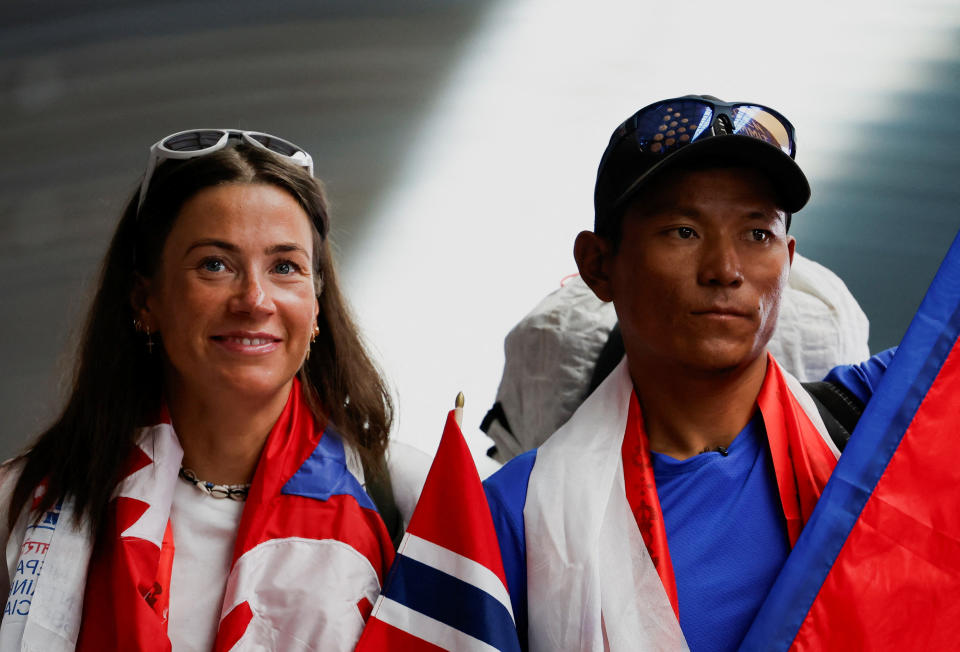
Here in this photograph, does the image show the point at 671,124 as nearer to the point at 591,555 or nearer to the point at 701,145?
the point at 701,145

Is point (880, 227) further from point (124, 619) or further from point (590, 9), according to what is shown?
point (124, 619)

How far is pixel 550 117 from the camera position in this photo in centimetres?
280

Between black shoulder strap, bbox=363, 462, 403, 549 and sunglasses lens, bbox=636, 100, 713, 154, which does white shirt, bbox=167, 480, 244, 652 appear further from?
sunglasses lens, bbox=636, 100, 713, 154

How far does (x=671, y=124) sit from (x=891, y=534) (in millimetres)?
493

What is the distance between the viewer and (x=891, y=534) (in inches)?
38.8

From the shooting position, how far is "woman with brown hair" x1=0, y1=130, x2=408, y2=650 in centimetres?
117

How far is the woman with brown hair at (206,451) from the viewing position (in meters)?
1.17

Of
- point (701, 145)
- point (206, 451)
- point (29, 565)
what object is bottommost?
point (29, 565)

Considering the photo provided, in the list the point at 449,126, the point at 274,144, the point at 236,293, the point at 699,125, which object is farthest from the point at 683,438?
the point at 449,126

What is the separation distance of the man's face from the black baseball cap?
19 mm

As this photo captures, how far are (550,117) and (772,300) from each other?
1851mm

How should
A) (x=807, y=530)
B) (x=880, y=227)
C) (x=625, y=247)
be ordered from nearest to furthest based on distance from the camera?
(x=807, y=530) → (x=625, y=247) → (x=880, y=227)

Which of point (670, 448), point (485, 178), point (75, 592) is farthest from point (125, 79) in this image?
point (670, 448)

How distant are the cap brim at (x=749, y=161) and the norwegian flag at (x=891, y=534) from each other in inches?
8.1
